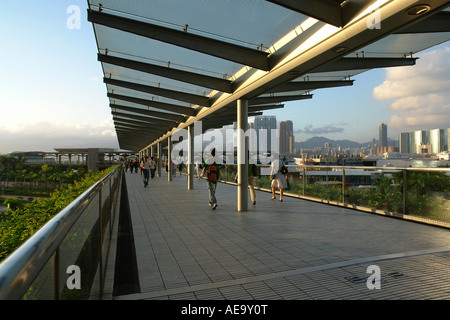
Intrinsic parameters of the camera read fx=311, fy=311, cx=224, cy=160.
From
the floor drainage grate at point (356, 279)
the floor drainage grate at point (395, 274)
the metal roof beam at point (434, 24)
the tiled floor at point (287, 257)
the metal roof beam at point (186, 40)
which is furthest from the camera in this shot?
the metal roof beam at point (186, 40)

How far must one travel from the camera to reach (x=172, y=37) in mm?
6492

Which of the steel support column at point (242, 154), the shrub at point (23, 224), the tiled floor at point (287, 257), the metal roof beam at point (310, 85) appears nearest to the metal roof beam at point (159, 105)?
the steel support column at point (242, 154)

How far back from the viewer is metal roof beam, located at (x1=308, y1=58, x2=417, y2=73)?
7.06m

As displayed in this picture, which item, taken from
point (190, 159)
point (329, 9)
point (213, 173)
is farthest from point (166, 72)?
point (190, 159)

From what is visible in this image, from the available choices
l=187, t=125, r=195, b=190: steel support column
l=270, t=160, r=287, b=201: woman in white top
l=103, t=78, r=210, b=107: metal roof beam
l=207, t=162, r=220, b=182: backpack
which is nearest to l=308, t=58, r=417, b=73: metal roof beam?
l=207, t=162, r=220, b=182: backpack

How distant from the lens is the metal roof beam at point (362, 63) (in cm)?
706

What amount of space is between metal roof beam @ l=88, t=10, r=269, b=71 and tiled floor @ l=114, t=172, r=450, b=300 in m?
3.75

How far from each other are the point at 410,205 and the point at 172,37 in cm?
668

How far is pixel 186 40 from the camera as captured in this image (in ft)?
21.5

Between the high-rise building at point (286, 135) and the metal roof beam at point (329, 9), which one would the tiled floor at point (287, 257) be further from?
the high-rise building at point (286, 135)

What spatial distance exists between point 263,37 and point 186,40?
5.32 ft

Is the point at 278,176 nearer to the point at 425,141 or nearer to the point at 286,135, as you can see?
the point at 286,135

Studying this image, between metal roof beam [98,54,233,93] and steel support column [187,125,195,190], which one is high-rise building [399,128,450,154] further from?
metal roof beam [98,54,233,93]

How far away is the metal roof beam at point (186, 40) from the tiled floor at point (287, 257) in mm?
3746
